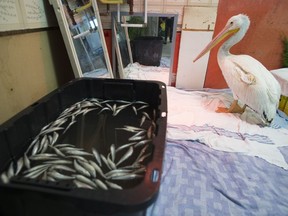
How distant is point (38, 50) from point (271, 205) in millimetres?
1610

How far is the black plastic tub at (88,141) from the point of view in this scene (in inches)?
20.0

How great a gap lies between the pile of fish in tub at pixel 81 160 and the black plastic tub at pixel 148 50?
136cm

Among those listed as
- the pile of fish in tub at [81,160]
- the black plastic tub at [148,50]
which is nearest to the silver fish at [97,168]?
the pile of fish in tub at [81,160]

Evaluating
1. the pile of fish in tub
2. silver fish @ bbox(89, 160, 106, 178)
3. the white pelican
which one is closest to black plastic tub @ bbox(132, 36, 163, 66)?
the white pelican

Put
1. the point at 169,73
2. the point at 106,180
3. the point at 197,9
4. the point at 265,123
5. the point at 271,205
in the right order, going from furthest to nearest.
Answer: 1. the point at 169,73
2. the point at 197,9
3. the point at 265,123
4. the point at 271,205
5. the point at 106,180

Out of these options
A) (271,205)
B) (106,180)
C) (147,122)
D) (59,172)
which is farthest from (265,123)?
(59,172)

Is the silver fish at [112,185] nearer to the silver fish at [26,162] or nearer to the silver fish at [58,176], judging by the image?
the silver fish at [58,176]

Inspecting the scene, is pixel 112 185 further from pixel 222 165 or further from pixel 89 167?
pixel 222 165

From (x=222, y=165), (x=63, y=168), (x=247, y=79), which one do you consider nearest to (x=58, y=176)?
(x=63, y=168)

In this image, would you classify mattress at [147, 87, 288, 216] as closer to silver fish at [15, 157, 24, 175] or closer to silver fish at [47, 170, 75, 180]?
silver fish at [47, 170, 75, 180]

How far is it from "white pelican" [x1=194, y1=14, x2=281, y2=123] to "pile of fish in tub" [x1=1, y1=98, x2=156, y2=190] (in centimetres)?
82

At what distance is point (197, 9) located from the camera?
1.82 meters

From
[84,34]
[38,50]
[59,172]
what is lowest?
[59,172]

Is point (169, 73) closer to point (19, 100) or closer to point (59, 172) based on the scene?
point (19, 100)
